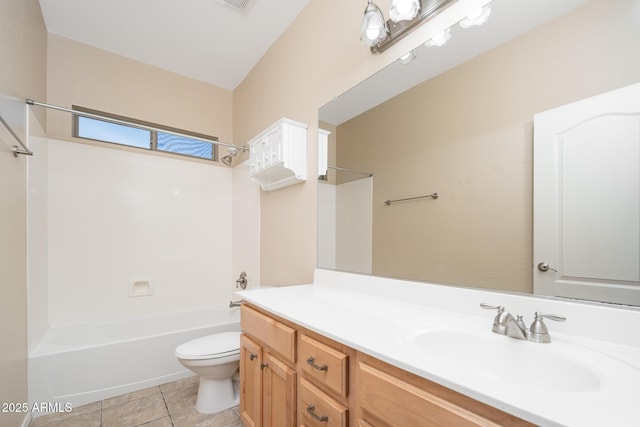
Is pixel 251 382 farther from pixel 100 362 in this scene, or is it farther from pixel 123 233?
pixel 123 233

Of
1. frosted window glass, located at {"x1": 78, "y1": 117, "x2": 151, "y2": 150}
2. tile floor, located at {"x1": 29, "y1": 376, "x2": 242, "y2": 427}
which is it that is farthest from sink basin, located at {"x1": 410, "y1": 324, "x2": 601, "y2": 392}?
frosted window glass, located at {"x1": 78, "y1": 117, "x2": 151, "y2": 150}

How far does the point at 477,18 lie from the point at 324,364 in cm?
142

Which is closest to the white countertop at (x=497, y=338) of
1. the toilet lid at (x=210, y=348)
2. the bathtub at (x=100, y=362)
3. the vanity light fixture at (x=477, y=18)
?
the toilet lid at (x=210, y=348)

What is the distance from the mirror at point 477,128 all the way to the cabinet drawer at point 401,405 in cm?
54

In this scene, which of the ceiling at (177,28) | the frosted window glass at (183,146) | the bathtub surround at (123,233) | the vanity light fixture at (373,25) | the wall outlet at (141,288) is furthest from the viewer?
the frosted window glass at (183,146)

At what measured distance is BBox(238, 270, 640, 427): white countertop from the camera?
1.60 feet

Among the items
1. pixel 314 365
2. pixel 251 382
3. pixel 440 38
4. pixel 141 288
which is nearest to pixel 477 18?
pixel 440 38

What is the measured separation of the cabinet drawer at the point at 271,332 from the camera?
1.09 metres

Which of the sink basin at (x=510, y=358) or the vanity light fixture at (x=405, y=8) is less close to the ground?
the vanity light fixture at (x=405, y=8)

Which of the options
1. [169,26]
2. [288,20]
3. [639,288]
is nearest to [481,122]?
[639,288]

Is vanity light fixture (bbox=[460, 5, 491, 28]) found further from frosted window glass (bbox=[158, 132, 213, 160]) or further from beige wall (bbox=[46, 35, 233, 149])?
beige wall (bbox=[46, 35, 233, 149])

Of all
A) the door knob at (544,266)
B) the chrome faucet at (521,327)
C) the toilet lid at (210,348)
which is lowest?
the toilet lid at (210,348)

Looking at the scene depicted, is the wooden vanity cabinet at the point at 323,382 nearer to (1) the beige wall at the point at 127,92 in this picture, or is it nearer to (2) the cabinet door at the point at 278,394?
(2) the cabinet door at the point at 278,394

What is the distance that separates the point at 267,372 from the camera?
125 cm
